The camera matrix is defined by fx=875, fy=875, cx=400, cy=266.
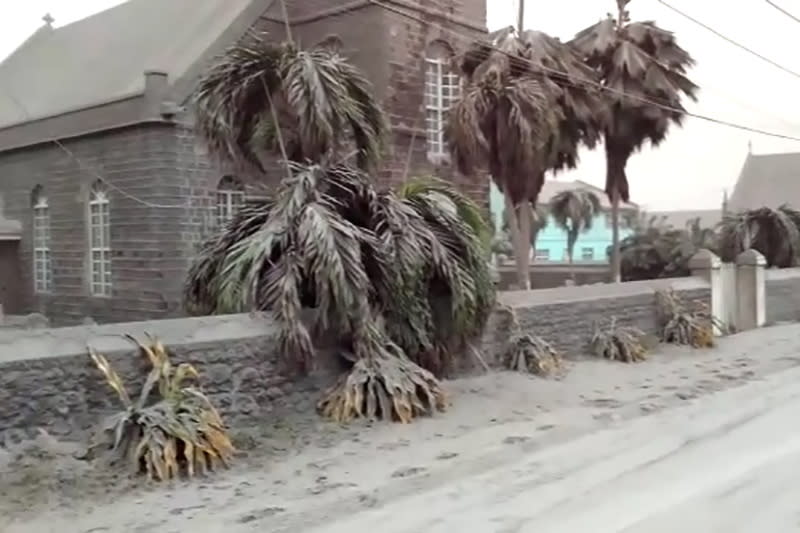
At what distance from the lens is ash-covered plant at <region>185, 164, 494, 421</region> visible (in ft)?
33.5

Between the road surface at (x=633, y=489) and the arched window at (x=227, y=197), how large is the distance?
12698 millimetres

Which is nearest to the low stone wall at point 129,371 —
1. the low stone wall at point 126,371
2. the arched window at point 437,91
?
the low stone wall at point 126,371

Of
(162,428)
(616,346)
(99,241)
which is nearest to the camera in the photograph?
(162,428)

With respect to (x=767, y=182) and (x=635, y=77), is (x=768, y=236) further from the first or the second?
(x=767, y=182)

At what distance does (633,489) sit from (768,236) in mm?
25059

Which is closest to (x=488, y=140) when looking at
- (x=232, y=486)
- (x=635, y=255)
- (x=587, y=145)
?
(x=587, y=145)

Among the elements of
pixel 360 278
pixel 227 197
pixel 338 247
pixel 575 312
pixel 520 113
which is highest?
pixel 520 113

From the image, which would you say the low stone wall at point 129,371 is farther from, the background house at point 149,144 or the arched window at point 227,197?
the arched window at point 227,197

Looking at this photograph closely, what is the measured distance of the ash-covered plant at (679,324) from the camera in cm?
1705

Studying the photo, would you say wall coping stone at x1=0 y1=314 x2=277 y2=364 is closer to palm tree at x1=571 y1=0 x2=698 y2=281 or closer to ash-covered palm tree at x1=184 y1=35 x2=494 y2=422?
ash-covered palm tree at x1=184 y1=35 x2=494 y2=422

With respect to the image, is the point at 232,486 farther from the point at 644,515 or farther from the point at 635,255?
the point at 635,255

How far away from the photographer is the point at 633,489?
24.0 ft

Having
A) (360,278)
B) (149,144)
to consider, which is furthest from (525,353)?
(149,144)

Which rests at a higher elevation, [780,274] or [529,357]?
[780,274]
